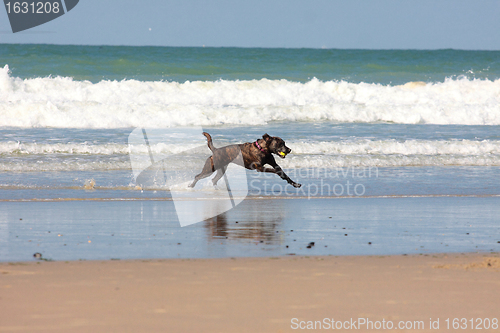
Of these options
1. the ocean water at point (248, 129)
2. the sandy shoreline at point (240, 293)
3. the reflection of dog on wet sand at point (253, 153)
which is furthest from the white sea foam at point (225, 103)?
the sandy shoreline at point (240, 293)

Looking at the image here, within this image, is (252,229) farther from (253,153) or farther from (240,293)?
(253,153)

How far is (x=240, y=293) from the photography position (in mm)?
3762

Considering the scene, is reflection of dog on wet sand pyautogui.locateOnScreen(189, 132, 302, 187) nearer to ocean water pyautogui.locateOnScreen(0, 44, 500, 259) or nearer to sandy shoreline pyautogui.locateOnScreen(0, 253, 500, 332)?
ocean water pyautogui.locateOnScreen(0, 44, 500, 259)

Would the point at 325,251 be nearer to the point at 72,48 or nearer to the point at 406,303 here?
the point at 406,303

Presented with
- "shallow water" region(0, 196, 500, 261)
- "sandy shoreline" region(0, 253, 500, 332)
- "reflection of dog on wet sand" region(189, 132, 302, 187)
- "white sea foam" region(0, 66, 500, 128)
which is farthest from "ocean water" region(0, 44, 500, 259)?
"sandy shoreline" region(0, 253, 500, 332)

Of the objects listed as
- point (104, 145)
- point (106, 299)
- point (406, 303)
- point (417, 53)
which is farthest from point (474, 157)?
point (417, 53)

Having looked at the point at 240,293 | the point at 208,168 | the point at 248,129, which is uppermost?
the point at 248,129

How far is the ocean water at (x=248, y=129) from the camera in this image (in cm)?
927

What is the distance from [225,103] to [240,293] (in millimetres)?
17669

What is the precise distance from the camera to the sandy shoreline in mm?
3270

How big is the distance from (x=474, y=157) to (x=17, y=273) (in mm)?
10425

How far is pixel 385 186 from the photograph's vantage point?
923cm

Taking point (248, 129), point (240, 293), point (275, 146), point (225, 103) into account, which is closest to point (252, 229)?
point (240, 293)

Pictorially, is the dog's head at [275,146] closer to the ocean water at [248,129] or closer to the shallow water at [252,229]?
the ocean water at [248,129]
